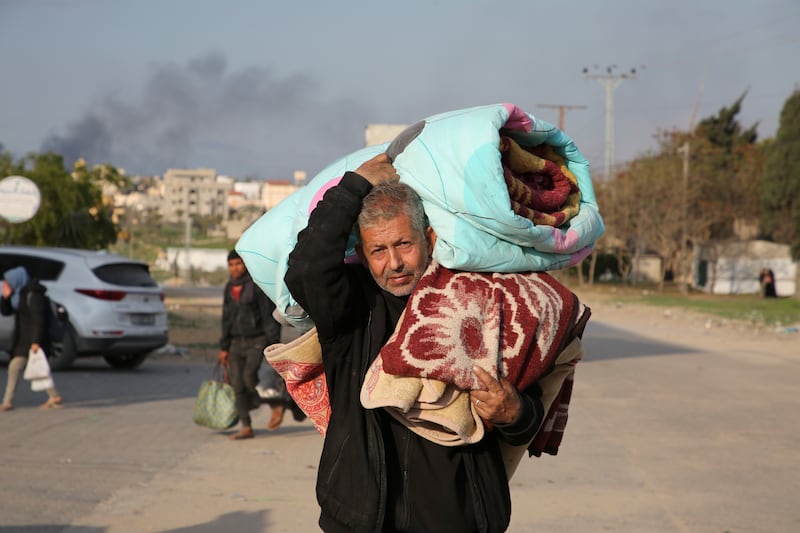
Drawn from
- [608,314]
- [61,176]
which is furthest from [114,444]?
[608,314]

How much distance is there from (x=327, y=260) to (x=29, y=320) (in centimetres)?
964

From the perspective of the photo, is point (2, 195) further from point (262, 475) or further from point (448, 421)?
point (448, 421)

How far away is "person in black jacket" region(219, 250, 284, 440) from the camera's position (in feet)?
33.1

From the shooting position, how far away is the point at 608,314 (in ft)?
114

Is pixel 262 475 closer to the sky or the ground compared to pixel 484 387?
closer to the ground

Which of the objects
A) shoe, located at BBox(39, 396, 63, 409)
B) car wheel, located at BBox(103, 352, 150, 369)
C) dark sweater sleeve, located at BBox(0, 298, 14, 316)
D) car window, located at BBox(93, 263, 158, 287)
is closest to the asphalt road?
shoe, located at BBox(39, 396, 63, 409)

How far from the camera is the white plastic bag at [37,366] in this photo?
37.5ft

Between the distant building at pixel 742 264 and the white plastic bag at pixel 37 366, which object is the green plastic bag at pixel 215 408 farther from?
the distant building at pixel 742 264

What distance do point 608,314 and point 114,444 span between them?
27235 mm

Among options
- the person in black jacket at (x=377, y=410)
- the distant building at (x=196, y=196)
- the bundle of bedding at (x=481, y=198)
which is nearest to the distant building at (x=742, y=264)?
the bundle of bedding at (x=481, y=198)

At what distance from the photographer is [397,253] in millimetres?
3129

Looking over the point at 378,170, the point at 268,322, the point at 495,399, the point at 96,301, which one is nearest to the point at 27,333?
the point at 268,322

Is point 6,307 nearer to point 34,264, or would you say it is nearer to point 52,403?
point 52,403

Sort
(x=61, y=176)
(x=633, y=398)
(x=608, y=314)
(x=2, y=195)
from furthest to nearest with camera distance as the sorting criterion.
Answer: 1. (x=608, y=314)
2. (x=61, y=176)
3. (x=2, y=195)
4. (x=633, y=398)
